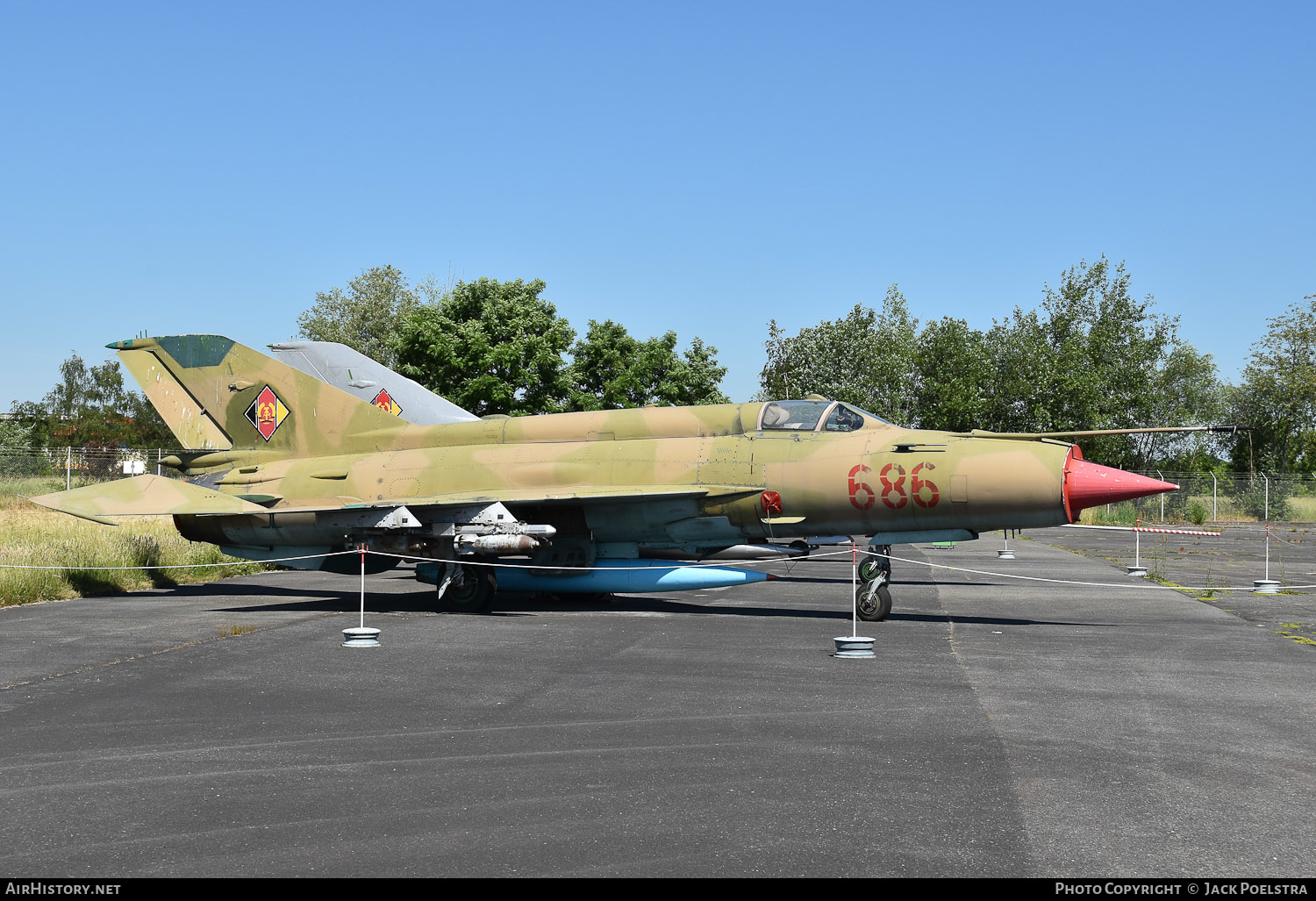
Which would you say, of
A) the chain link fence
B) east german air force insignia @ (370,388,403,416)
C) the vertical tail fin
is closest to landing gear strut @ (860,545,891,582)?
the vertical tail fin

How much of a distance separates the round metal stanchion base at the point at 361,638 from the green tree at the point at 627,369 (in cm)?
4125

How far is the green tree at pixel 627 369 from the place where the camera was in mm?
53875

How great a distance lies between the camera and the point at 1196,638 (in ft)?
40.6

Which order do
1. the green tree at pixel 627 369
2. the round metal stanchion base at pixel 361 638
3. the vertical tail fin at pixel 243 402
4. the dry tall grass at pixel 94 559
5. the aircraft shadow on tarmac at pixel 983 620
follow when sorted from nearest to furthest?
the round metal stanchion base at pixel 361 638 → the aircraft shadow on tarmac at pixel 983 620 → the dry tall grass at pixel 94 559 → the vertical tail fin at pixel 243 402 → the green tree at pixel 627 369

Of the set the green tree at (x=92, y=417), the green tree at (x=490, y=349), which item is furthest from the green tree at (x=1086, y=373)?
the green tree at (x=92, y=417)

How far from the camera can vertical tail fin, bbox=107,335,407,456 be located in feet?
59.4

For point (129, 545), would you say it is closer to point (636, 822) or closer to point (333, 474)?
point (333, 474)

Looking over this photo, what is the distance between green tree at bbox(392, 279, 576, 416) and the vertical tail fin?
26.9m

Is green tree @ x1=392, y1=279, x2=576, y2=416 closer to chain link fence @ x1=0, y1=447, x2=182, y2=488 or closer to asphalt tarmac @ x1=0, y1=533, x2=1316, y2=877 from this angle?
chain link fence @ x1=0, y1=447, x2=182, y2=488

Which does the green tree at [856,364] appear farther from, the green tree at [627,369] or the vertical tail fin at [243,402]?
the vertical tail fin at [243,402]

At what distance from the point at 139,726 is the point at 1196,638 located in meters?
11.4

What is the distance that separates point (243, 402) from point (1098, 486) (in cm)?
1420

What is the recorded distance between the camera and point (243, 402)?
18.5 meters

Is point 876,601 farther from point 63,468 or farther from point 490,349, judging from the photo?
point 63,468
